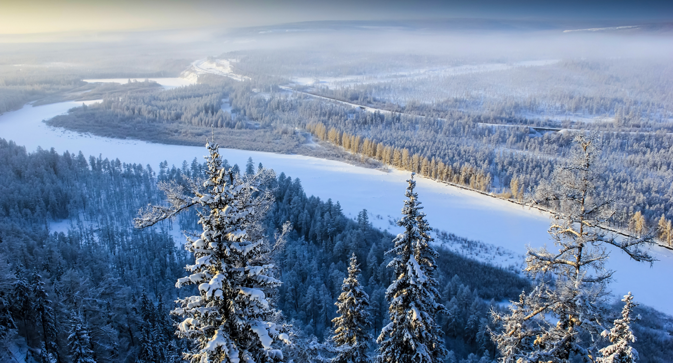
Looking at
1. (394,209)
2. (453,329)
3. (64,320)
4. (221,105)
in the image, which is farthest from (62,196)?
(221,105)

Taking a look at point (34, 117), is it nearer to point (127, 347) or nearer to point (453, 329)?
point (127, 347)

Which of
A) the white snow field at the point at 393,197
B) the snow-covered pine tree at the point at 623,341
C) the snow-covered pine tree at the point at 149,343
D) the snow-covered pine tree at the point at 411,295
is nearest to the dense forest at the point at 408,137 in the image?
the white snow field at the point at 393,197

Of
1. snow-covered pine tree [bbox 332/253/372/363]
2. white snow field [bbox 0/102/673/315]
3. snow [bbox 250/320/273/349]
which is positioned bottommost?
white snow field [bbox 0/102/673/315]

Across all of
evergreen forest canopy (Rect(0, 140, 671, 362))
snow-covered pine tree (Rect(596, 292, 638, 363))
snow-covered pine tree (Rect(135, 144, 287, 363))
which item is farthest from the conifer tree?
snow-covered pine tree (Rect(596, 292, 638, 363))

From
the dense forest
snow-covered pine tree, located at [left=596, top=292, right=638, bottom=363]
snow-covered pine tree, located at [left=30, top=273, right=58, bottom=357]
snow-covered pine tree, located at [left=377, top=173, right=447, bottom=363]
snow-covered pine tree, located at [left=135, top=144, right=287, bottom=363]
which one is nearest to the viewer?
snow-covered pine tree, located at [left=135, top=144, right=287, bottom=363]

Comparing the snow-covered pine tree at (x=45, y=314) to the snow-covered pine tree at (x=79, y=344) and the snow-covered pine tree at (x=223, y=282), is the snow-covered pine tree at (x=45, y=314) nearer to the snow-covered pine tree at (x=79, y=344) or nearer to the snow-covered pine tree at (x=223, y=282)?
the snow-covered pine tree at (x=79, y=344)

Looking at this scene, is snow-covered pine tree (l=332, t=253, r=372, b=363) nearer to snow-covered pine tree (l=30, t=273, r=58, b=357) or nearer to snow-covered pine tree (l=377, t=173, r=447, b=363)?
snow-covered pine tree (l=377, t=173, r=447, b=363)
